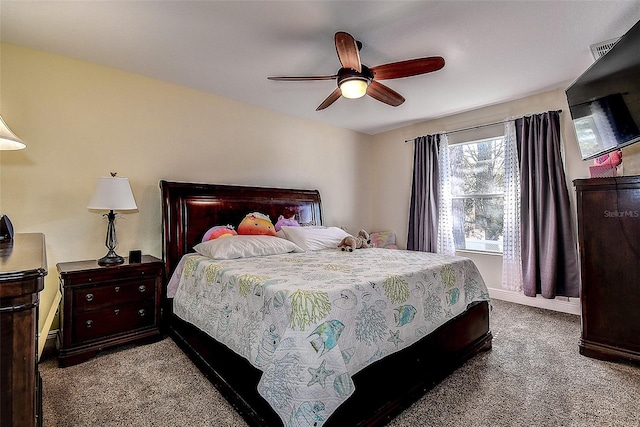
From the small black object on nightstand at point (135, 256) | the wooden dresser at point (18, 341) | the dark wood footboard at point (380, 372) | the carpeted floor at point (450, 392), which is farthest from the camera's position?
the small black object on nightstand at point (135, 256)

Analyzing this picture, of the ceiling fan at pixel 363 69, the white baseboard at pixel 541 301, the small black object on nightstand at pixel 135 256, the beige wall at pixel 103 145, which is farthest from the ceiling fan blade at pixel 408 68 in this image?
the white baseboard at pixel 541 301

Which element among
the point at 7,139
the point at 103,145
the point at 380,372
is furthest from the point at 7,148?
the point at 380,372

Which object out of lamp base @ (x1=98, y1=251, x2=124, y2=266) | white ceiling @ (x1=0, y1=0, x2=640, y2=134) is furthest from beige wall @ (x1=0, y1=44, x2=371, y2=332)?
lamp base @ (x1=98, y1=251, x2=124, y2=266)

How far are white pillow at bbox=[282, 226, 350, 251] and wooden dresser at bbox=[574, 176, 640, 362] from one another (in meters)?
2.19

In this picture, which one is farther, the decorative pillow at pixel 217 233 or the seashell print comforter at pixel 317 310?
the decorative pillow at pixel 217 233

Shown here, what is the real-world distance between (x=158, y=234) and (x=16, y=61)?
1.84 meters

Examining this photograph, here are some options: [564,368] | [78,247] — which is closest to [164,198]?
[78,247]

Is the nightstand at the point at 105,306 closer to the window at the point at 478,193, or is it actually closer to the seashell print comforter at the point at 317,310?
the seashell print comforter at the point at 317,310

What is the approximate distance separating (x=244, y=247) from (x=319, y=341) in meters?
1.57

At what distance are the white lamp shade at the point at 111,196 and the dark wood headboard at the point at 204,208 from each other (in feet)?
1.64

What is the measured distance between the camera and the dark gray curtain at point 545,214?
11.0 feet

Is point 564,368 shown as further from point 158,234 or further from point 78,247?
point 78,247

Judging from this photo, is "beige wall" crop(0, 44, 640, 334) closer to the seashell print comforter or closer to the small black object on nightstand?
the small black object on nightstand

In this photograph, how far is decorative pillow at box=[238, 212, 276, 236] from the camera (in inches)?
130
